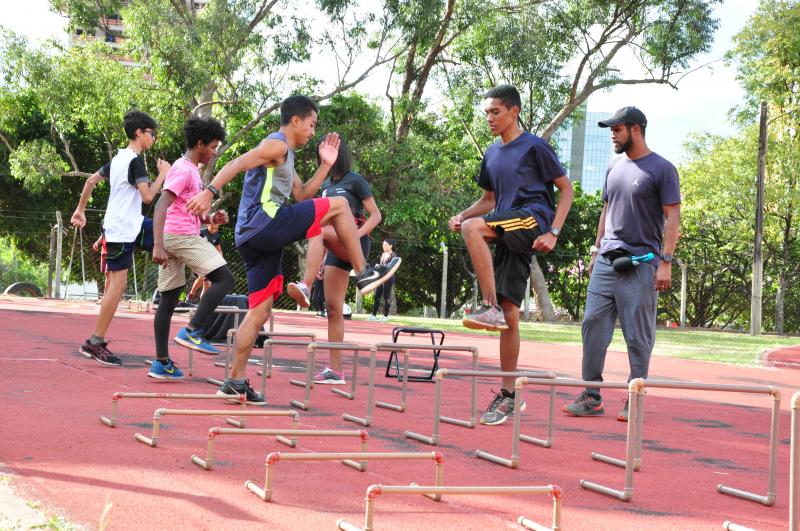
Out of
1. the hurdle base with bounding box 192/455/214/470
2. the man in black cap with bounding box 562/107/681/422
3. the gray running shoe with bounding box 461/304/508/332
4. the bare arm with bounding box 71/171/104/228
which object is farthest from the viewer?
the bare arm with bounding box 71/171/104/228

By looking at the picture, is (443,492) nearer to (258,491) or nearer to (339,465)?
(258,491)

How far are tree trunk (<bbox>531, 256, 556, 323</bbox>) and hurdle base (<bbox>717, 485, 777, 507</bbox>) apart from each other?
24656 millimetres

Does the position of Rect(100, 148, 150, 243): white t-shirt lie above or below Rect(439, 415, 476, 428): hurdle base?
above

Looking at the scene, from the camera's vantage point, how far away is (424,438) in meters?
5.24

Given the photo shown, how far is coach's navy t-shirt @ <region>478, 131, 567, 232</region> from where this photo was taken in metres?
6.36

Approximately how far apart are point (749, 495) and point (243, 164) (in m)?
3.48

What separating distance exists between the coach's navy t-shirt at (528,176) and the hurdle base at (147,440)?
2.81m

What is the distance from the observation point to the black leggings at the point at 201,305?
7.20 metres

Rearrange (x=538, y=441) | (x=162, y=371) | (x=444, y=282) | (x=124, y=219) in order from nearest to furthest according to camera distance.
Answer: (x=538, y=441)
(x=162, y=371)
(x=124, y=219)
(x=444, y=282)

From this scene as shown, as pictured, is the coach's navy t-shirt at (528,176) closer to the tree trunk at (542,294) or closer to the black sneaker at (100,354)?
the black sneaker at (100,354)

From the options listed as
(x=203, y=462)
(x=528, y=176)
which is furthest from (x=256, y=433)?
(x=528, y=176)

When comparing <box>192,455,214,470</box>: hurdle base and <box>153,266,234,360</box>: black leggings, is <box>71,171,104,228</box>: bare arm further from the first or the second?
<box>192,455,214,470</box>: hurdle base

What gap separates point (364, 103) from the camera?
3067cm

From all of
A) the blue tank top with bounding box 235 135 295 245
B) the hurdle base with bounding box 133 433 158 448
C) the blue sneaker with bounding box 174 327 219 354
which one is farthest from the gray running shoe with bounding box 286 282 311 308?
the hurdle base with bounding box 133 433 158 448
